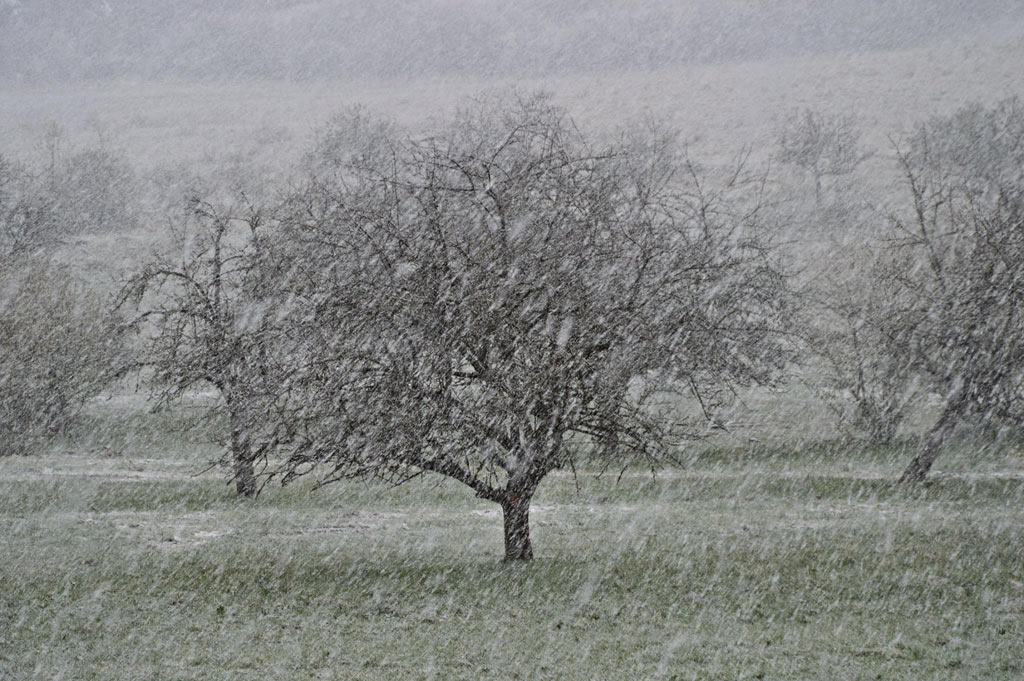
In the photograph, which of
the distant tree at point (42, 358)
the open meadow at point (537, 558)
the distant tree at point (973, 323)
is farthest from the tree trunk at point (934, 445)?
the distant tree at point (42, 358)

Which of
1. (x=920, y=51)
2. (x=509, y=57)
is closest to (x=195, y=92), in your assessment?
(x=509, y=57)

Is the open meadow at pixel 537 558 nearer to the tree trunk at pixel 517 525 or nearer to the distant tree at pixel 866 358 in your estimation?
the tree trunk at pixel 517 525

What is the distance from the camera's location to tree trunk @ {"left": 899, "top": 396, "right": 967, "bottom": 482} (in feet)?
64.6

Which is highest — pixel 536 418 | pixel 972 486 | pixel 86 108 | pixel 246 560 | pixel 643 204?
→ pixel 86 108

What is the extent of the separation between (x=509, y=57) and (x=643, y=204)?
121 meters

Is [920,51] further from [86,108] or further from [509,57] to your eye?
[86,108]

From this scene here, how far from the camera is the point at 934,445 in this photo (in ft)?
67.9

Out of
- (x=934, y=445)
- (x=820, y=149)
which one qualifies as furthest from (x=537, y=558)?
(x=820, y=149)

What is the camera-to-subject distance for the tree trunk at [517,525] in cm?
1289

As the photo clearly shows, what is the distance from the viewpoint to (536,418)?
11.2 metres

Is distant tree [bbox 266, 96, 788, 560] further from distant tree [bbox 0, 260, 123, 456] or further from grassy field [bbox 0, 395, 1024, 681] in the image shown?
distant tree [bbox 0, 260, 123, 456]

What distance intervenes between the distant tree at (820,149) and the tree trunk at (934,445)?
47523 mm

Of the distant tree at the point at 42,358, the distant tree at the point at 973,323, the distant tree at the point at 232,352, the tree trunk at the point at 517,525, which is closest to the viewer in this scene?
the distant tree at the point at 232,352

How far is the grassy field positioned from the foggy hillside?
348 feet
